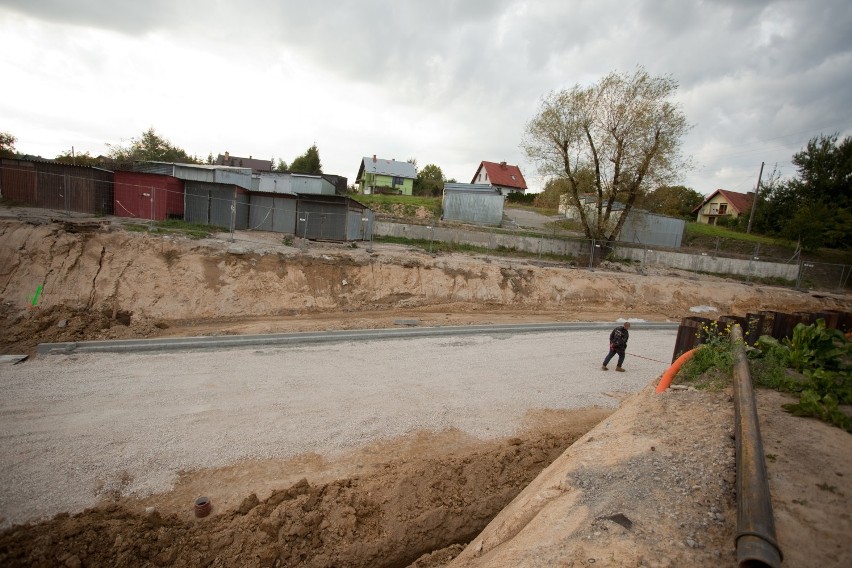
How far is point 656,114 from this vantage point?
81.8 ft

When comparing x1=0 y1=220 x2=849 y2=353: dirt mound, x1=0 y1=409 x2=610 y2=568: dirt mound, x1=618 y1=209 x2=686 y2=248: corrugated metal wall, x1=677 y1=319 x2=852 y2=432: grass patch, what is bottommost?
x1=0 y1=409 x2=610 y2=568: dirt mound

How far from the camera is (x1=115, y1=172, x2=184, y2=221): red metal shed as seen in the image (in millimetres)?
21656

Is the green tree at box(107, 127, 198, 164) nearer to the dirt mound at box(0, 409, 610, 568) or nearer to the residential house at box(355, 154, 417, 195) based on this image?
the residential house at box(355, 154, 417, 195)

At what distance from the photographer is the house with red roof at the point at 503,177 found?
56.6m

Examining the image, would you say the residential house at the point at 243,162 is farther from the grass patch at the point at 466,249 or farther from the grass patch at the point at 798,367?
the grass patch at the point at 798,367

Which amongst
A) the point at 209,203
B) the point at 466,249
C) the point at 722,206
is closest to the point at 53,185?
the point at 209,203

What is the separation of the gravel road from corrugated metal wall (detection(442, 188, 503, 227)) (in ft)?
76.6

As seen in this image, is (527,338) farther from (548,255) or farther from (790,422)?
(548,255)

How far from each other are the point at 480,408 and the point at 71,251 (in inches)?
611

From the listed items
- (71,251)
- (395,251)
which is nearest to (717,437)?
(395,251)

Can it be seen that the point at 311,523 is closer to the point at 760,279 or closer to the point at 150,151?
the point at 760,279

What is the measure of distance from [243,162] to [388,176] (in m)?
18.5

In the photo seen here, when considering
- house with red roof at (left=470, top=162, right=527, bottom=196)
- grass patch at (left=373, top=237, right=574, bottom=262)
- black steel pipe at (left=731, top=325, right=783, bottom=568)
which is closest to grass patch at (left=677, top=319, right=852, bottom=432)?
black steel pipe at (left=731, top=325, right=783, bottom=568)

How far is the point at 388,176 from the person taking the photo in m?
53.1
